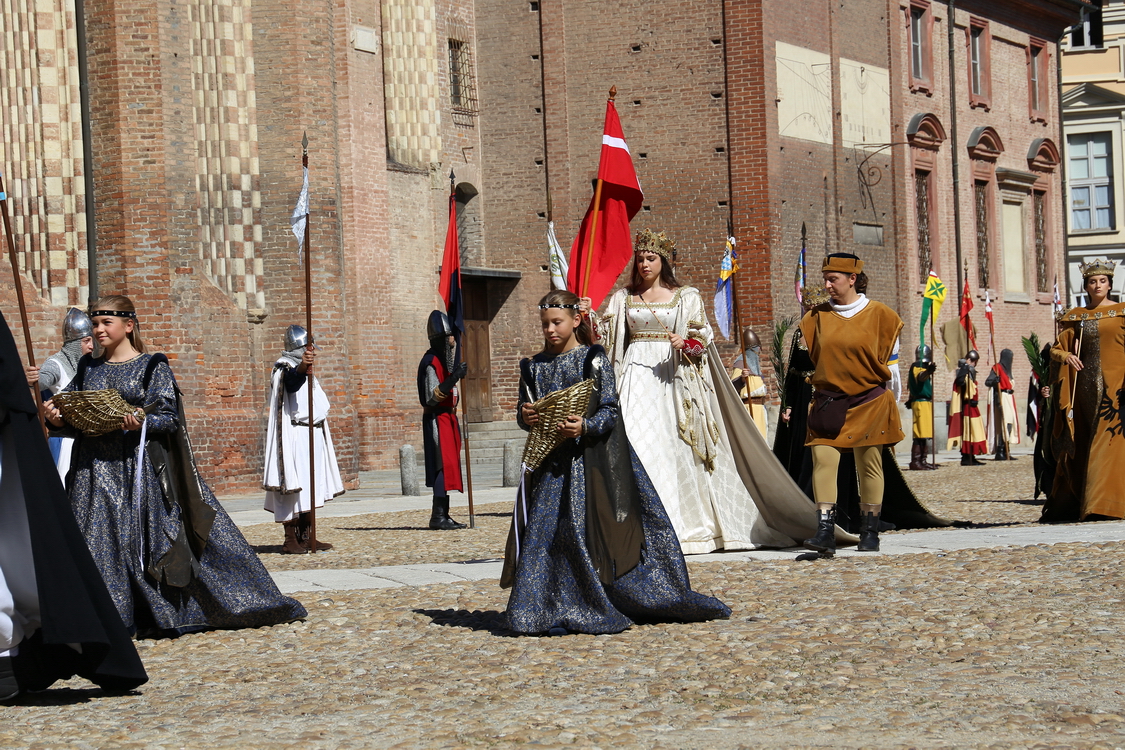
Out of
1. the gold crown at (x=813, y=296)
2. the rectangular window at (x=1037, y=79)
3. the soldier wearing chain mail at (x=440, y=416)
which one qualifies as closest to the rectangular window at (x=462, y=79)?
the soldier wearing chain mail at (x=440, y=416)

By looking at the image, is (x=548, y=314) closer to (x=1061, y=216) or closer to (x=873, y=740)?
(x=873, y=740)

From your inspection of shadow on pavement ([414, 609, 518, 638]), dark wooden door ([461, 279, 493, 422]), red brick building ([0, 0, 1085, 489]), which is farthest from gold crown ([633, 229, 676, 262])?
dark wooden door ([461, 279, 493, 422])

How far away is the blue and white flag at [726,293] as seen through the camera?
78.0ft

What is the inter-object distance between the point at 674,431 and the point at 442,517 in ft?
13.9

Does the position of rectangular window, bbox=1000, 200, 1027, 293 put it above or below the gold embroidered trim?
above

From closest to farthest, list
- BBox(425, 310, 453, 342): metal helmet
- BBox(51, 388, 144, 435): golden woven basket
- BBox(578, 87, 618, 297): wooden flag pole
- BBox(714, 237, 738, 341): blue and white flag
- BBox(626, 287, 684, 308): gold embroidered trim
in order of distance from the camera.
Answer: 1. BBox(51, 388, 144, 435): golden woven basket
2. BBox(626, 287, 684, 308): gold embroidered trim
3. BBox(578, 87, 618, 297): wooden flag pole
4. BBox(425, 310, 453, 342): metal helmet
5. BBox(714, 237, 738, 341): blue and white flag

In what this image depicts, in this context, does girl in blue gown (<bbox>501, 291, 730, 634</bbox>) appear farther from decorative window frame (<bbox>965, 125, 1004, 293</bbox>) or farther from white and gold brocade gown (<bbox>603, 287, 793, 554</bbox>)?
decorative window frame (<bbox>965, 125, 1004, 293</bbox>)

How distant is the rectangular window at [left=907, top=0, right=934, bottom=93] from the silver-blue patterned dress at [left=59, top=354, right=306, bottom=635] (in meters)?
27.9

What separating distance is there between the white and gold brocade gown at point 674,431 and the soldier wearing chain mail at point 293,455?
2931mm

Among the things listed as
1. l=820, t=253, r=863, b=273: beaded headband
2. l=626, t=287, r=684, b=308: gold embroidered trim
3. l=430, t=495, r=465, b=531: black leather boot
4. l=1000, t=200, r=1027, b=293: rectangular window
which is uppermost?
l=1000, t=200, r=1027, b=293: rectangular window

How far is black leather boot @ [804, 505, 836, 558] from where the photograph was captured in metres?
9.20

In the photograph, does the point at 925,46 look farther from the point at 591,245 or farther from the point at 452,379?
the point at 591,245

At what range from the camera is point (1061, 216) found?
132 ft

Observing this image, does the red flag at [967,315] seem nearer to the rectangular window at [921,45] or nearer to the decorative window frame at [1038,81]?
the rectangular window at [921,45]
